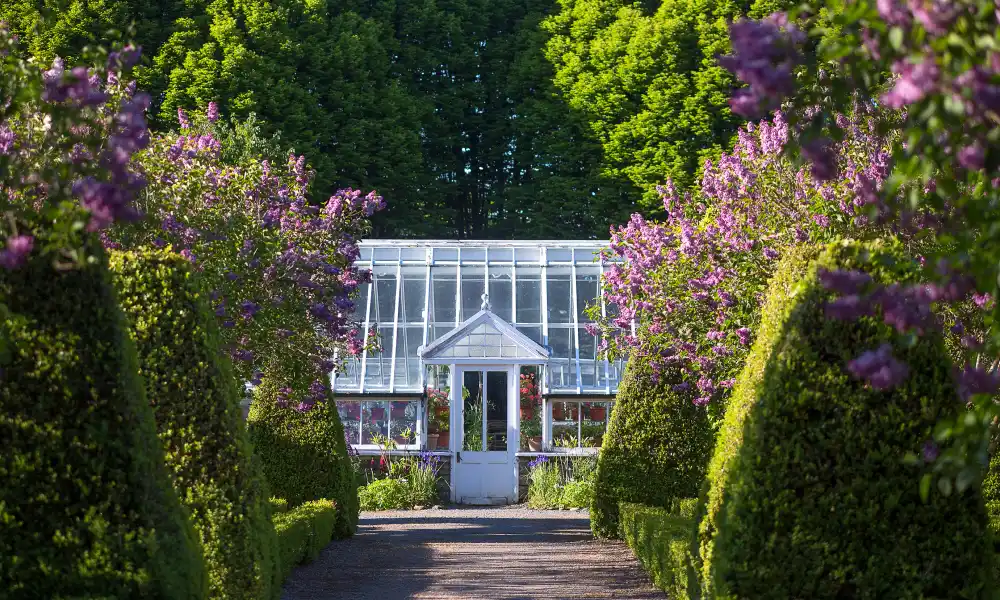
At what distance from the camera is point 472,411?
74.9ft

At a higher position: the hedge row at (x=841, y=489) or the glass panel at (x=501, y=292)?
the glass panel at (x=501, y=292)

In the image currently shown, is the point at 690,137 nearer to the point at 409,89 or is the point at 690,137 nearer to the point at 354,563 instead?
the point at 409,89

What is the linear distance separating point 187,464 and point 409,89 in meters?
29.9

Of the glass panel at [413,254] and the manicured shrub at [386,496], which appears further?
the glass panel at [413,254]

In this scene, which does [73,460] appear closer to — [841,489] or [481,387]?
[841,489]

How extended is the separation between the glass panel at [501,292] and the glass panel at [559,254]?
3.06ft

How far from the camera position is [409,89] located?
37.0 meters

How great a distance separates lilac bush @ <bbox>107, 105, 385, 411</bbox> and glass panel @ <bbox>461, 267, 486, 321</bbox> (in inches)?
433

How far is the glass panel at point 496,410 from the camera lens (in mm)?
22703

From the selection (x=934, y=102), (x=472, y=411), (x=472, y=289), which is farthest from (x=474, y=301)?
(x=934, y=102)

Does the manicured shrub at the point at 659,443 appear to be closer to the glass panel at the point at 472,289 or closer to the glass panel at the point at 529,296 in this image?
the glass panel at the point at 529,296

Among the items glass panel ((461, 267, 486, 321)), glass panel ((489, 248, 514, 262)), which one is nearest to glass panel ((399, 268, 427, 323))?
glass panel ((461, 267, 486, 321))

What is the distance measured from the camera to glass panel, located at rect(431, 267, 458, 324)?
80.9 ft

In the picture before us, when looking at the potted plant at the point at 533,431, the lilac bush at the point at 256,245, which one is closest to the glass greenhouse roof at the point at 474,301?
the potted plant at the point at 533,431
